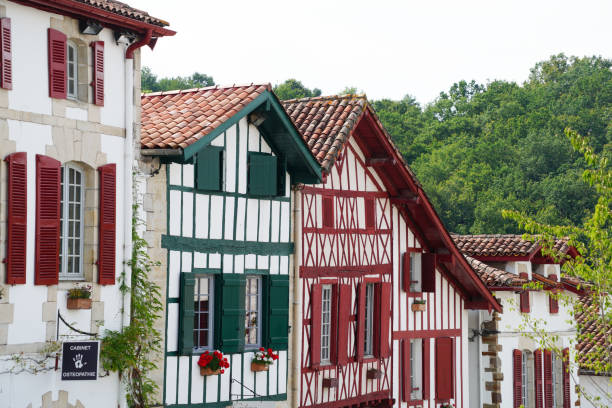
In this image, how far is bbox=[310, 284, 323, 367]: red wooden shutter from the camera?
20078 mm

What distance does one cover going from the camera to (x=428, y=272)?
23422 millimetres

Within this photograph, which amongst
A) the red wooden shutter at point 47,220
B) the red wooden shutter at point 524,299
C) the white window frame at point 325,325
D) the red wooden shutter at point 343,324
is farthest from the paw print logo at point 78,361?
the red wooden shutter at point 524,299

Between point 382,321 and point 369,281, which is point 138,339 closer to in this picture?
point 369,281

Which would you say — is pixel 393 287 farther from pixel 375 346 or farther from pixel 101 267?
pixel 101 267

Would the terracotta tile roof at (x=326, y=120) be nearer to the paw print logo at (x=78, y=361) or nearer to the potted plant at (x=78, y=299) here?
the potted plant at (x=78, y=299)

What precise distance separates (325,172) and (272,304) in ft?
7.65

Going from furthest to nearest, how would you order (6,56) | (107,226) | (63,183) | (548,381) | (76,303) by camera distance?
(548,381)
(107,226)
(63,183)
(76,303)
(6,56)

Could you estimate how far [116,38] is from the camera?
51.1ft

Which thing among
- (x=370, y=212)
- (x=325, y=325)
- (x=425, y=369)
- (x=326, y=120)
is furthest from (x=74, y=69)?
(x=425, y=369)

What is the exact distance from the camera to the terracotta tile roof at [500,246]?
2675 centimetres

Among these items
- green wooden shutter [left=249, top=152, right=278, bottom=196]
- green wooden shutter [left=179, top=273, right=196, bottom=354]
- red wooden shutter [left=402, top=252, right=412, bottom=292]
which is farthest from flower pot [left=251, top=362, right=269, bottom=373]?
red wooden shutter [left=402, top=252, right=412, bottom=292]

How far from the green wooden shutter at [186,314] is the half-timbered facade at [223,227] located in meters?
0.01

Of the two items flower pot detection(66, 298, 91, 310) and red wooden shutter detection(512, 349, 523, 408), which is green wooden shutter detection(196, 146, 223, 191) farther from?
red wooden shutter detection(512, 349, 523, 408)

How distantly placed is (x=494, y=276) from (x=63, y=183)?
1309 cm
